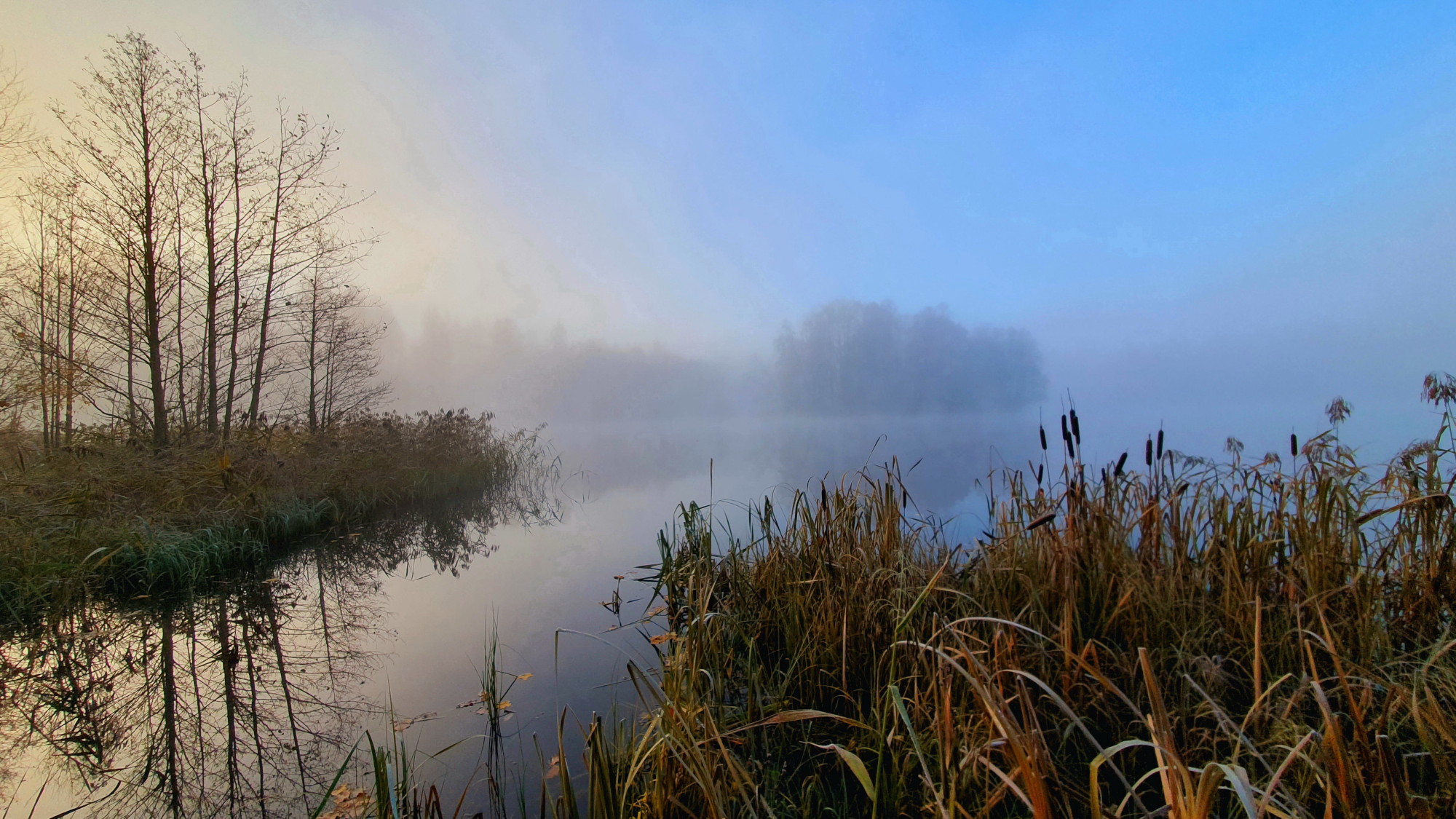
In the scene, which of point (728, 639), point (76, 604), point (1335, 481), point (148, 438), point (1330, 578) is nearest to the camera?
point (1330, 578)

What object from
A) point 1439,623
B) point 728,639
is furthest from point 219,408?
point 1439,623

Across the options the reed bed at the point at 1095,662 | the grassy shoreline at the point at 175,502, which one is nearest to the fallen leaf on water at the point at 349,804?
the reed bed at the point at 1095,662

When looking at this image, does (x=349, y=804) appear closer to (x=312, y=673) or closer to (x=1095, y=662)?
(x=312, y=673)

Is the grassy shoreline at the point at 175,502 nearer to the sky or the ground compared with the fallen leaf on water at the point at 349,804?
nearer to the sky

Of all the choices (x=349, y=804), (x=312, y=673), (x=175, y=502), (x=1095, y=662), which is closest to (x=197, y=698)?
(x=312, y=673)

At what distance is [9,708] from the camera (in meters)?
2.94

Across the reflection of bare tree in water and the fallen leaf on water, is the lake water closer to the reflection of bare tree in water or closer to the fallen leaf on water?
the reflection of bare tree in water

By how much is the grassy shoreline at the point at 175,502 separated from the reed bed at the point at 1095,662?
4969 millimetres

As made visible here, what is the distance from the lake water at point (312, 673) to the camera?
244 centimetres

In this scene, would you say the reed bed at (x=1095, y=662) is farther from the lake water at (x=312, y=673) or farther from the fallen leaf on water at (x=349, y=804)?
the fallen leaf on water at (x=349, y=804)

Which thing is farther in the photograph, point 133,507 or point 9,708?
point 133,507

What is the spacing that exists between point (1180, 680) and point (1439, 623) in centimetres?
95

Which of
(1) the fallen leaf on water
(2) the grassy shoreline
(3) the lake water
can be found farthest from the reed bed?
(2) the grassy shoreline

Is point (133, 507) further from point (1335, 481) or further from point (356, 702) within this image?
point (1335, 481)
